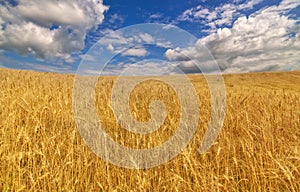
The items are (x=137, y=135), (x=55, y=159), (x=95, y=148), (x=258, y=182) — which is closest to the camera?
(x=258, y=182)

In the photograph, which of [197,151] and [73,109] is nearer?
[197,151]

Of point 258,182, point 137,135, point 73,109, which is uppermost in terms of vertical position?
point 73,109

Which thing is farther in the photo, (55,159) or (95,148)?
(95,148)

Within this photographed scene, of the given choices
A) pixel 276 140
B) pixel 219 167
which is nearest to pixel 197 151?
pixel 219 167

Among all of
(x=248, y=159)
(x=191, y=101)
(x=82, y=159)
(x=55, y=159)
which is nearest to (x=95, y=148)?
(x=82, y=159)

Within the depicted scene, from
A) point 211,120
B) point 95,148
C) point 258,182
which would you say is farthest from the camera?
point 211,120

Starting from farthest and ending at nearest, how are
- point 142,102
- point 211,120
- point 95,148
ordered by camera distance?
point 142,102 → point 211,120 → point 95,148

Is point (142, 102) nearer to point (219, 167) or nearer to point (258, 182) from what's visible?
point (219, 167)

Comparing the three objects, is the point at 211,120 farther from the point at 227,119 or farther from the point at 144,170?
the point at 144,170

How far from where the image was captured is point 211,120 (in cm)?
389

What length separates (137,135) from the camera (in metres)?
3.15

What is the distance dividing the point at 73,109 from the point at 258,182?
3.01 m

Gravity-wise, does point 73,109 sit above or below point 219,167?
above

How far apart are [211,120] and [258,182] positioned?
161cm
